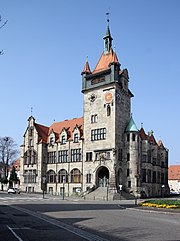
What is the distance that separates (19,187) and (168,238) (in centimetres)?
Result: 6621

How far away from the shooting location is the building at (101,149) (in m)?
59.5

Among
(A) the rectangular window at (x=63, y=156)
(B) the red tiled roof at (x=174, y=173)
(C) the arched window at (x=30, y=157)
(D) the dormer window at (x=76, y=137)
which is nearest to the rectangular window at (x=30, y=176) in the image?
(C) the arched window at (x=30, y=157)

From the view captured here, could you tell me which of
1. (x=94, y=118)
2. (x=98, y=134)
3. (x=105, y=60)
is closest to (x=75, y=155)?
(x=98, y=134)

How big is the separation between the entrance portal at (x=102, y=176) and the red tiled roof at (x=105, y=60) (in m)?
20.2

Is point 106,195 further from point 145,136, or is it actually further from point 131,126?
point 145,136

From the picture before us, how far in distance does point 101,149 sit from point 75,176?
8.88 meters

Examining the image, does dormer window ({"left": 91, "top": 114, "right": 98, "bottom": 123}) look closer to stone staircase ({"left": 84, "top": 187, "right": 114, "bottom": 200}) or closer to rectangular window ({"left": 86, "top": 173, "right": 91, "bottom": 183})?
rectangular window ({"left": 86, "top": 173, "right": 91, "bottom": 183})

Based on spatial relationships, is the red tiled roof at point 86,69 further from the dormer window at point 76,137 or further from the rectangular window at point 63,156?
the rectangular window at point 63,156

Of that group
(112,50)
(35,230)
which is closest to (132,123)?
(112,50)

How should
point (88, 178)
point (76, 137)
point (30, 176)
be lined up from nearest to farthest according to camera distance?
point (88, 178)
point (76, 137)
point (30, 176)

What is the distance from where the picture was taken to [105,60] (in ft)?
222

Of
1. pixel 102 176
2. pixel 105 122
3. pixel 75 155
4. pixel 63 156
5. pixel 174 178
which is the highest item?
pixel 105 122

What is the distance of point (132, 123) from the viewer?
62.2 m

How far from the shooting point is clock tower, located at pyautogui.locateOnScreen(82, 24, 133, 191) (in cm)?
5891
